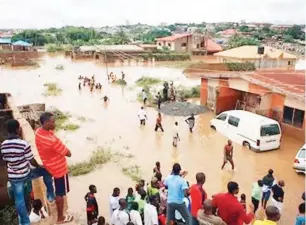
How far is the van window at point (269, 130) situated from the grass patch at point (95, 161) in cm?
528

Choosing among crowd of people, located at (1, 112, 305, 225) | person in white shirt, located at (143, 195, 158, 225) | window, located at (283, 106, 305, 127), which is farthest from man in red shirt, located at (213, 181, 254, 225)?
window, located at (283, 106, 305, 127)

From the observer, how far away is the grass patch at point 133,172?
12211 millimetres

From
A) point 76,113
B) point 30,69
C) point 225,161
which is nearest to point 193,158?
point 225,161

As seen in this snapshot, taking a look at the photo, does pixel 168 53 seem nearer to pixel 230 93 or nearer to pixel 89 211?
pixel 230 93

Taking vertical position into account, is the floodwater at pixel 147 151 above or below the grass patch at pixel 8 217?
below

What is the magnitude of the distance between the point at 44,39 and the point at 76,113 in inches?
2408

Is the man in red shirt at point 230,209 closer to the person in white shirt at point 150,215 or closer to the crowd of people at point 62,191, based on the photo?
the crowd of people at point 62,191

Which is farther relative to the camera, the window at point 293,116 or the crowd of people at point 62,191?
the window at point 293,116

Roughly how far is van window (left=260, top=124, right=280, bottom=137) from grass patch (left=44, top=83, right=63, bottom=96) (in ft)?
59.7

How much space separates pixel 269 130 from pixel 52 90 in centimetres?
2010

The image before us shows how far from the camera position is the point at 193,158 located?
1412 centimetres

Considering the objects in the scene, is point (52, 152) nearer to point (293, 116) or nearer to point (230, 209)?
point (230, 209)

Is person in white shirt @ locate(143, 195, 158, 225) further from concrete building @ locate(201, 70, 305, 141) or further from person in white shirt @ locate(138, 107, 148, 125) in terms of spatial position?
person in white shirt @ locate(138, 107, 148, 125)

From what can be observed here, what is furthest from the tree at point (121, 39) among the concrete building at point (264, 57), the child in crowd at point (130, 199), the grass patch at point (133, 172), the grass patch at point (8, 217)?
the child in crowd at point (130, 199)
